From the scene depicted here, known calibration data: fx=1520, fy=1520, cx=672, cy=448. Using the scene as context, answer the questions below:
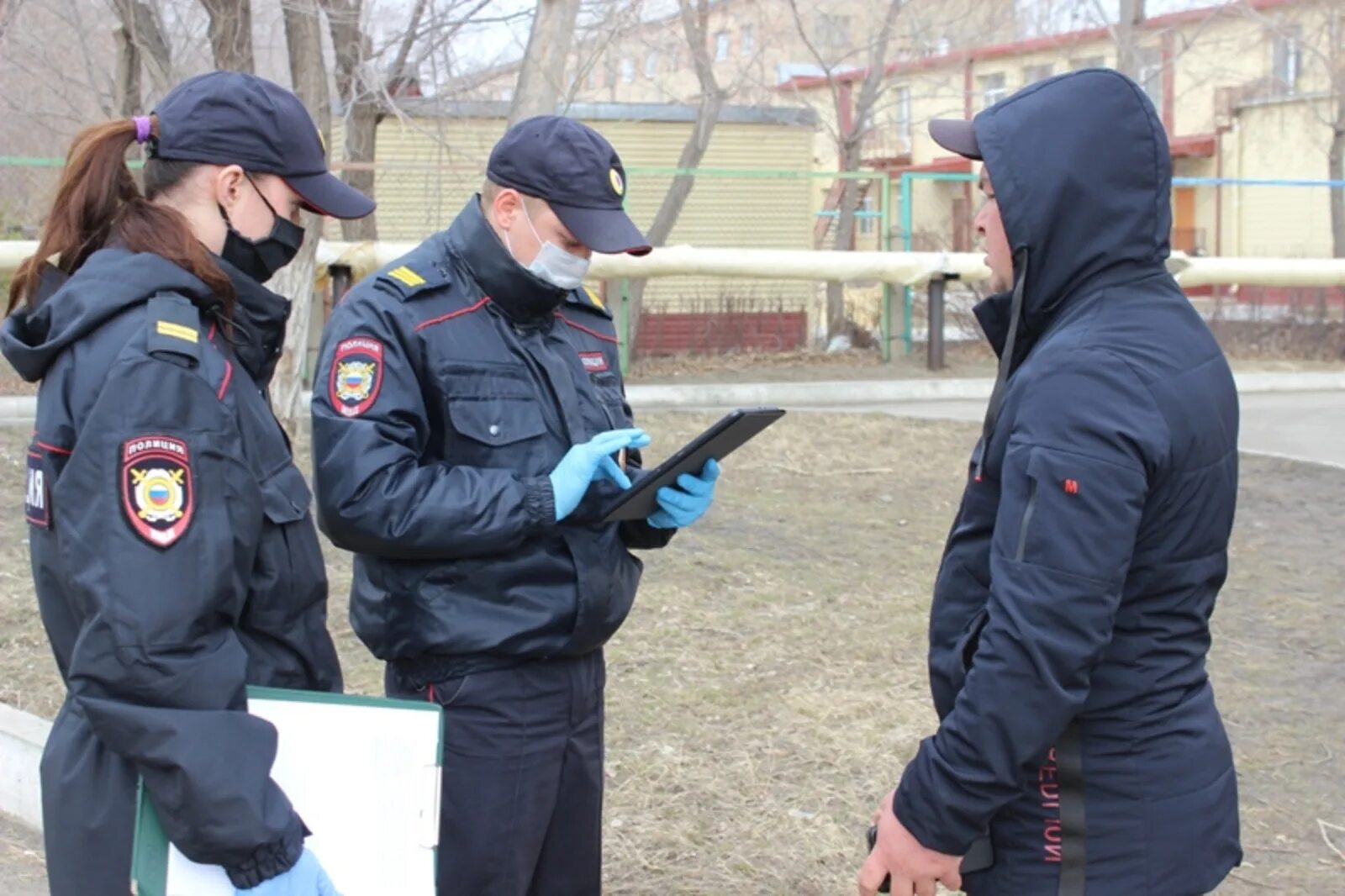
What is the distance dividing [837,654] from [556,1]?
3.92 meters

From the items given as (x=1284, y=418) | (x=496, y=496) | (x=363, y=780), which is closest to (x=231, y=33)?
(x=496, y=496)

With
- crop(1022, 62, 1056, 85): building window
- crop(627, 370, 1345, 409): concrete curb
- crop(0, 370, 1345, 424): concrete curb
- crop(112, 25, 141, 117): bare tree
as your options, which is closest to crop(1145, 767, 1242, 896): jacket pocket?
crop(112, 25, 141, 117): bare tree

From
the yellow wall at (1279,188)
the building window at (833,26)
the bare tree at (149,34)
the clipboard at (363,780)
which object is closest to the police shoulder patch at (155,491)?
the clipboard at (363,780)

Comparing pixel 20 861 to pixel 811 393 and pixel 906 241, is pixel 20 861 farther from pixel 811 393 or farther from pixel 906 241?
pixel 906 241

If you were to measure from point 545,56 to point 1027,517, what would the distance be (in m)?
6.18

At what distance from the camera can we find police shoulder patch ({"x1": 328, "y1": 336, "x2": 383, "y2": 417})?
9.30 feet

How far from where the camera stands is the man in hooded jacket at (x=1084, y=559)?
7.18 ft

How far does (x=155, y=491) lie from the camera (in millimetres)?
2037

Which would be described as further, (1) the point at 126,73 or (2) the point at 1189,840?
(1) the point at 126,73

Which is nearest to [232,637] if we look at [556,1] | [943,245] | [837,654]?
[837,654]

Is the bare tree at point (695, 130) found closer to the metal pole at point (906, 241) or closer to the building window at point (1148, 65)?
the metal pole at point (906, 241)

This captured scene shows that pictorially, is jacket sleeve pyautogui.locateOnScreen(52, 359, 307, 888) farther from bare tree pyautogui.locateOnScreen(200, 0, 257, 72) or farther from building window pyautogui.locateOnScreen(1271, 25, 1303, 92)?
building window pyautogui.locateOnScreen(1271, 25, 1303, 92)

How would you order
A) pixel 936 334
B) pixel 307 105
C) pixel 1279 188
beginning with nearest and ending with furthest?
A: 1. pixel 307 105
2. pixel 936 334
3. pixel 1279 188

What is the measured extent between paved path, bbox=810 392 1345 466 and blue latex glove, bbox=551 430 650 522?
8326 millimetres
